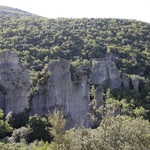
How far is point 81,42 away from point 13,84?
1509 inches

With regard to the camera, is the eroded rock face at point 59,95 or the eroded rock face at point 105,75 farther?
the eroded rock face at point 105,75

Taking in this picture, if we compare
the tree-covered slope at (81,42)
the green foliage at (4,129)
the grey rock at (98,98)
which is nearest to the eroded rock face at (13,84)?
the green foliage at (4,129)

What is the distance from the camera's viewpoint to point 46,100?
1783 inches

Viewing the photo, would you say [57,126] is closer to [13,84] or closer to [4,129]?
[4,129]

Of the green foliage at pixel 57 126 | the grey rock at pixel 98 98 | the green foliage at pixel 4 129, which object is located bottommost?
the green foliage at pixel 4 129

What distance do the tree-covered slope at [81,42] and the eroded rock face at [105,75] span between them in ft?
11.8

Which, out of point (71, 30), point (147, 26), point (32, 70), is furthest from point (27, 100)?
point (147, 26)

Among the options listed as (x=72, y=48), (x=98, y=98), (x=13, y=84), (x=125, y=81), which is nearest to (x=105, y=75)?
(x=125, y=81)

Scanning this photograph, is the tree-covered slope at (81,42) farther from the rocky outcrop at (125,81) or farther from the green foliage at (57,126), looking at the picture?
the green foliage at (57,126)

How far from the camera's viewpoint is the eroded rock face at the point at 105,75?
63375 millimetres

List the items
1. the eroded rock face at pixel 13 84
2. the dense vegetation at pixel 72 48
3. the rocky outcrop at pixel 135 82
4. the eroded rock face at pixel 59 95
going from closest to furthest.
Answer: the dense vegetation at pixel 72 48 → the eroded rock face at pixel 13 84 → the eroded rock face at pixel 59 95 → the rocky outcrop at pixel 135 82

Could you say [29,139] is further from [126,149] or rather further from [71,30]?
[71,30]

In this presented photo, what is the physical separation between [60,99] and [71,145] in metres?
26.4

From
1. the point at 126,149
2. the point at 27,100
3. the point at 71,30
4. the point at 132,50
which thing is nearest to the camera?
the point at 126,149
